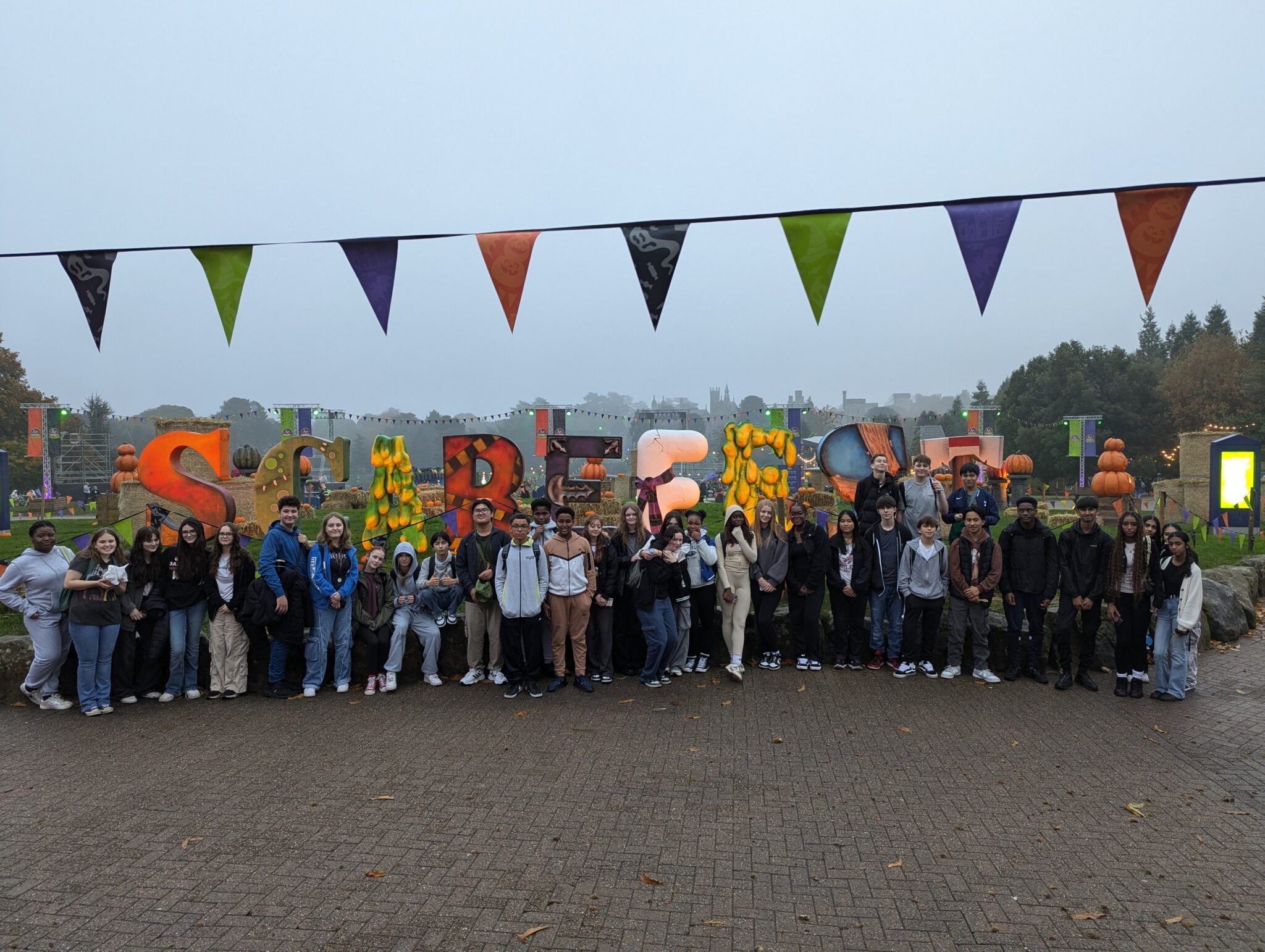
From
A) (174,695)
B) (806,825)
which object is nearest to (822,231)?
(806,825)

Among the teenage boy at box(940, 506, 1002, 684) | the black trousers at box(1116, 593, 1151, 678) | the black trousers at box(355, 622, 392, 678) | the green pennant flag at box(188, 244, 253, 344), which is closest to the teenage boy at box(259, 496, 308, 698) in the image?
the black trousers at box(355, 622, 392, 678)

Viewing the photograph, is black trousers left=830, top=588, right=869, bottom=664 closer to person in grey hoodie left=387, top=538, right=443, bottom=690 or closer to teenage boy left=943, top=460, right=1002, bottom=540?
teenage boy left=943, top=460, right=1002, bottom=540

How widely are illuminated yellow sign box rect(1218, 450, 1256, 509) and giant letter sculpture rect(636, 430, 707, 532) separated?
10.8m

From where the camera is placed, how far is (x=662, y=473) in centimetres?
1328

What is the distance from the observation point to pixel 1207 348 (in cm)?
4491

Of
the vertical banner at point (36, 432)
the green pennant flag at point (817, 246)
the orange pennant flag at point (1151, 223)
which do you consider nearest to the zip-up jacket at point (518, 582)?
the green pennant flag at point (817, 246)

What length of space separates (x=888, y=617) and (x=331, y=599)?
546cm

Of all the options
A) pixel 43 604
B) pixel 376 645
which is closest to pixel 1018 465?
pixel 376 645

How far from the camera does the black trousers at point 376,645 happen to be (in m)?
7.33

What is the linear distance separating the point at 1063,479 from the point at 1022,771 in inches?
1866

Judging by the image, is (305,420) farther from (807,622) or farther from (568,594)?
(807,622)

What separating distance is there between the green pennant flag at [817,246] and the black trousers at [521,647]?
12.7 feet

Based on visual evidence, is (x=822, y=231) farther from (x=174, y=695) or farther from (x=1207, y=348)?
(x=1207, y=348)

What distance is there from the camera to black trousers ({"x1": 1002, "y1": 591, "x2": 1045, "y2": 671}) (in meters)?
7.33
